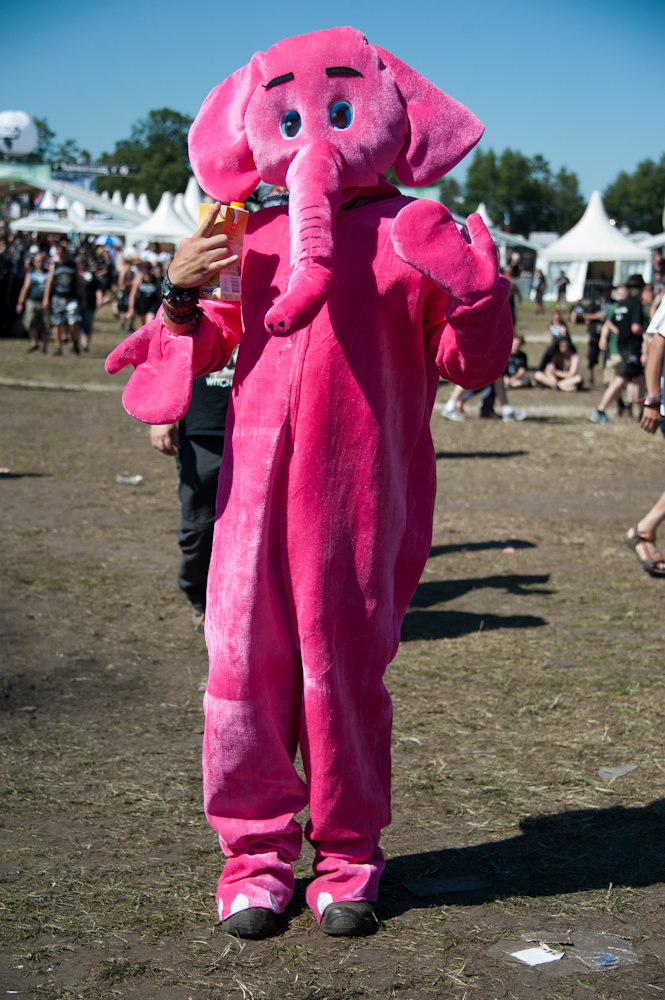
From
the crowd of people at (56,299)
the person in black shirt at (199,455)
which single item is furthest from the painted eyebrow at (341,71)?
the crowd of people at (56,299)

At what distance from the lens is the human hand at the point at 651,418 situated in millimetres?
5656

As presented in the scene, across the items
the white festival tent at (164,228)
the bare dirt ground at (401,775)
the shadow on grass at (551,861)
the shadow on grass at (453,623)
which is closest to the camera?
the bare dirt ground at (401,775)

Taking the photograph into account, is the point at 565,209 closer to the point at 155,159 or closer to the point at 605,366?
the point at 155,159

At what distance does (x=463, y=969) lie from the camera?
2.32 metres

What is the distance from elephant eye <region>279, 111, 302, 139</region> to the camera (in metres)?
2.42

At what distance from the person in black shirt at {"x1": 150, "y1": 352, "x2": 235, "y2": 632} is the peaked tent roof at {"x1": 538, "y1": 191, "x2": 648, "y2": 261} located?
29.8m

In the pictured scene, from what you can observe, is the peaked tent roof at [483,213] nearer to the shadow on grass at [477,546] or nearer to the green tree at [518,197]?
the shadow on grass at [477,546]

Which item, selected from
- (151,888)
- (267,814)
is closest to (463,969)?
(267,814)

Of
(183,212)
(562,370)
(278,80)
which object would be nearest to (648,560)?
(278,80)

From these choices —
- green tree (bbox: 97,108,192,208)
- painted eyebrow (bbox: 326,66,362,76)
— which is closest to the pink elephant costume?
painted eyebrow (bbox: 326,66,362,76)

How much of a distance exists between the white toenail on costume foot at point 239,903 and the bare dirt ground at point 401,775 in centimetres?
9

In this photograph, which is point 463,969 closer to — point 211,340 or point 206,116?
point 211,340

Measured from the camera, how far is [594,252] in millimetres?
32781

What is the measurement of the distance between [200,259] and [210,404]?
1888 mm
